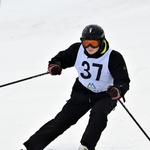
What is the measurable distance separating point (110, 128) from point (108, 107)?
4.76ft

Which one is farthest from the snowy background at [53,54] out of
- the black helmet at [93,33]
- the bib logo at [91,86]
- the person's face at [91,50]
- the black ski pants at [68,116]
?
the black helmet at [93,33]

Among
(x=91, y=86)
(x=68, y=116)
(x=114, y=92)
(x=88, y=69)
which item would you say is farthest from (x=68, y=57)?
(x=114, y=92)

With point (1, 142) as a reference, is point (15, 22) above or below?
above

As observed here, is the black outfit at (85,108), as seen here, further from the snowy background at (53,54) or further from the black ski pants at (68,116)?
the snowy background at (53,54)

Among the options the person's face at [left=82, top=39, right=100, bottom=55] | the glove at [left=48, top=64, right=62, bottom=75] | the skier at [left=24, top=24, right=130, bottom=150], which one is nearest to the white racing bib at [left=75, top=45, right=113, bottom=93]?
the skier at [left=24, top=24, right=130, bottom=150]

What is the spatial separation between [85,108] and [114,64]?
1.93ft

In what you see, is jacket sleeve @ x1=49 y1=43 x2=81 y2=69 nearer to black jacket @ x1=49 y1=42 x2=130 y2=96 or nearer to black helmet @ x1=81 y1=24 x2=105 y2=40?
black jacket @ x1=49 y1=42 x2=130 y2=96

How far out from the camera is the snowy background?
20.1 ft

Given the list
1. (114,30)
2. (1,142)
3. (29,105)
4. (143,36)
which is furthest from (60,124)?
(114,30)

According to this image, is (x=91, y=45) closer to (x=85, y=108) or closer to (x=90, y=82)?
(x=90, y=82)

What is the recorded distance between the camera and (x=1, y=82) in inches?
368

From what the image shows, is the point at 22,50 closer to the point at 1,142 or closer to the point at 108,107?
the point at 1,142

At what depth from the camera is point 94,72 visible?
501 centimetres

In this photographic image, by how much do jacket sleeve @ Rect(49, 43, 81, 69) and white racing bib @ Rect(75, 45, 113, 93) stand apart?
62 mm
